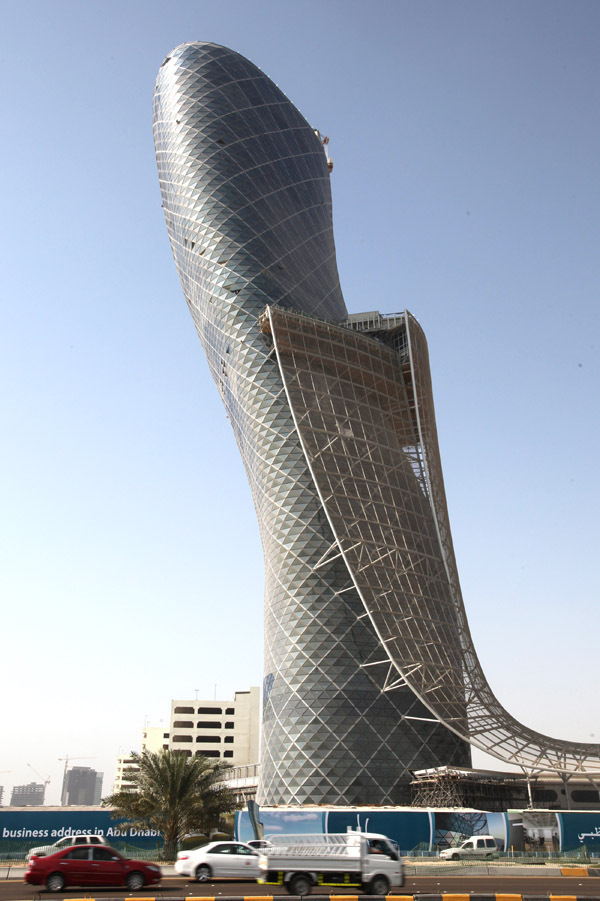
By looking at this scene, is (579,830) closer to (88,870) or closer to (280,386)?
(88,870)

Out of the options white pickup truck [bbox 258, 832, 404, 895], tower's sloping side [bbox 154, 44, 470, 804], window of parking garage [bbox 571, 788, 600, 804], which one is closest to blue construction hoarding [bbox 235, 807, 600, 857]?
tower's sloping side [bbox 154, 44, 470, 804]

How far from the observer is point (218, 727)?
110 m

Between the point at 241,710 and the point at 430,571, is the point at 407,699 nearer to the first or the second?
the point at 430,571

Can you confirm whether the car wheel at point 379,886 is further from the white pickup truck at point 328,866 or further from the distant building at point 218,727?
the distant building at point 218,727

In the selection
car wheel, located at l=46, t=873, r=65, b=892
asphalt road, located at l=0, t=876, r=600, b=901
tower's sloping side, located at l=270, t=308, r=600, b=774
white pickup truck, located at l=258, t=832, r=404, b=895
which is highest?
tower's sloping side, located at l=270, t=308, r=600, b=774

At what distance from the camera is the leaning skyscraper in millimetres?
47656

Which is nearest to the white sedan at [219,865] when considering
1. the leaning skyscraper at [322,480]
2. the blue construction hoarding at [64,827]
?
Result: the blue construction hoarding at [64,827]

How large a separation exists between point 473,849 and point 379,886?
15.3 meters

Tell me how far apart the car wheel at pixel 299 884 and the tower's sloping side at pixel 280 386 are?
96.9 feet

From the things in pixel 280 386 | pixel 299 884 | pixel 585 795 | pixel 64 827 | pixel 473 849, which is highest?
pixel 280 386

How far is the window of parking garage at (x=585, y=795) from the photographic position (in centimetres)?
4594

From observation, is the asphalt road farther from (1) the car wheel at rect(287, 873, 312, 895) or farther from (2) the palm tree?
(2) the palm tree

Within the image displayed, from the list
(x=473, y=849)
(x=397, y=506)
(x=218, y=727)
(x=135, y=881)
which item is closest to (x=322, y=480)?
(x=397, y=506)

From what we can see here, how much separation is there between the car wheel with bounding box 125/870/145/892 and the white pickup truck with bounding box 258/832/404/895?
326 centimetres
